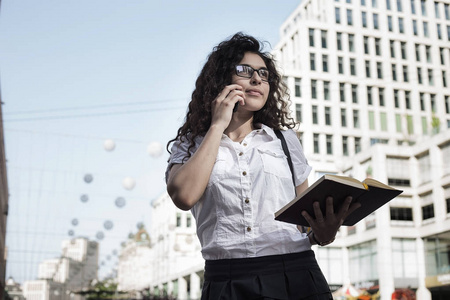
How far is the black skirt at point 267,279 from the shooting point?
6.16 feet

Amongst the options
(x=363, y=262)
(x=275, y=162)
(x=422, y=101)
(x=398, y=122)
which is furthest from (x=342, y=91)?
(x=275, y=162)

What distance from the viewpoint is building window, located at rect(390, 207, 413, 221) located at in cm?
3834

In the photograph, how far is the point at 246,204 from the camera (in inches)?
78.2

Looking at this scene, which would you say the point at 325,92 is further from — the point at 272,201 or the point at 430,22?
the point at 272,201

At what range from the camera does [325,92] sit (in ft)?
159

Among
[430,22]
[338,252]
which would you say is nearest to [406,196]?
[338,252]

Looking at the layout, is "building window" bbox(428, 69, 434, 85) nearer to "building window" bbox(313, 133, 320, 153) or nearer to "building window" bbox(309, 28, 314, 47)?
"building window" bbox(309, 28, 314, 47)

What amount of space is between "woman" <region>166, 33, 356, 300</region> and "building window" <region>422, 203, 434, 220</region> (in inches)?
1454

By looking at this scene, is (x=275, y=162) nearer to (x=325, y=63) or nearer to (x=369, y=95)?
(x=325, y=63)

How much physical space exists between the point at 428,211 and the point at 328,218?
1482 inches

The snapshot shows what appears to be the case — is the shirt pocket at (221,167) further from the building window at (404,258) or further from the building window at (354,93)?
A: the building window at (354,93)

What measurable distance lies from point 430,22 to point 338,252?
21840 mm

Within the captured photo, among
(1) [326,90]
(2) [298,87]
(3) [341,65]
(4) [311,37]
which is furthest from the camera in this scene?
(4) [311,37]

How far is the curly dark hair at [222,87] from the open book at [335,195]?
20.6 inches
